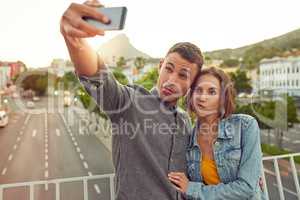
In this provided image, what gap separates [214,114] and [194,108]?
47mm

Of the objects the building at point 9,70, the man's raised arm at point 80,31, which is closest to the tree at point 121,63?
the building at point 9,70

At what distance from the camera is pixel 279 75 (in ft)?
37.1

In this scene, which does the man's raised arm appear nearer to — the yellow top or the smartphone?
the smartphone

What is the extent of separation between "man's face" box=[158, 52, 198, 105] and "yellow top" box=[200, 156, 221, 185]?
0.16 m

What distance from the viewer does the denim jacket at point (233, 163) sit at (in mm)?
623

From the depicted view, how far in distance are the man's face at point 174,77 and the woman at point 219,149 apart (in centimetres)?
6

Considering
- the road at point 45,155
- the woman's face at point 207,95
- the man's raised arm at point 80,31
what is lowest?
the road at point 45,155

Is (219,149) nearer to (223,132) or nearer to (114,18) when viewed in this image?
(223,132)

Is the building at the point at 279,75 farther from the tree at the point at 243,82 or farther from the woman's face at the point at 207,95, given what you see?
the woman's face at the point at 207,95

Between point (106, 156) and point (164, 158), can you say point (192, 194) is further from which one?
point (106, 156)

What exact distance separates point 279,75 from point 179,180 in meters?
11.7

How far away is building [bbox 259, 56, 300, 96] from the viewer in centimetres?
1045

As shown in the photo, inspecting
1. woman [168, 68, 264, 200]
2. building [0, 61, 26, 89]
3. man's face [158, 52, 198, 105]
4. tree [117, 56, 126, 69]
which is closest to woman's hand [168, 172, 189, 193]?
woman [168, 68, 264, 200]

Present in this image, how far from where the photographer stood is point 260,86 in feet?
37.1
